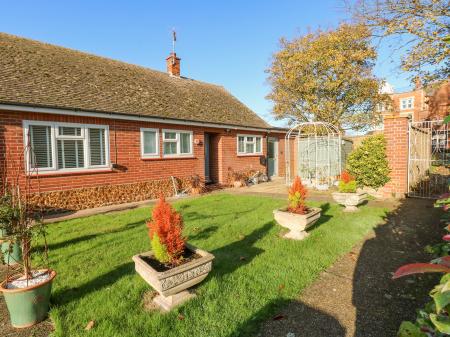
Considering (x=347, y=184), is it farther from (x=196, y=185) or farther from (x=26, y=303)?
(x=26, y=303)

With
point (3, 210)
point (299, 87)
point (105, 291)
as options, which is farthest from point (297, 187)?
point (299, 87)

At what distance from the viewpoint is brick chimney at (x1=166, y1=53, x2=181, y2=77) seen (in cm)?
1662

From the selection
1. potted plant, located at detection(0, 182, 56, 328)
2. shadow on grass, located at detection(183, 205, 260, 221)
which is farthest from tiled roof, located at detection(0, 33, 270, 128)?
potted plant, located at detection(0, 182, 56, 328)

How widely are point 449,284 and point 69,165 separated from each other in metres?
9.71

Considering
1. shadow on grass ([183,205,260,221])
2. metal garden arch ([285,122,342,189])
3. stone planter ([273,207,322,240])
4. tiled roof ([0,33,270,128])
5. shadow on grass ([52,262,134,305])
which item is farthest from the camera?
metal garden arch ([285,122,342,189])

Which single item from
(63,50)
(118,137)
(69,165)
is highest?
(63,50)

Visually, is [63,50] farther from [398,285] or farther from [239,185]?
[398,285]

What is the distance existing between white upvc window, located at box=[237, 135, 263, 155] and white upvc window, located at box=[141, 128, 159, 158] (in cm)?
524

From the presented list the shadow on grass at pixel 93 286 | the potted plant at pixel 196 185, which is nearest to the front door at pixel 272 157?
the potted plant at pixel 196 185

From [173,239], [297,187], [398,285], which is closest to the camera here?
[173,239]

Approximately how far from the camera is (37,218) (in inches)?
130

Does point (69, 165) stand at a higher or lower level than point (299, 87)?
lower

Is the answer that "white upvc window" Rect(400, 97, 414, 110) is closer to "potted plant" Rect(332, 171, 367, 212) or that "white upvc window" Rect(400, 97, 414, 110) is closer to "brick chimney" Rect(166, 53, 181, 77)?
"brick chimney" Rect(166, 53, 181, 77)

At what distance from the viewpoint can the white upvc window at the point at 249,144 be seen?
15209 mm
